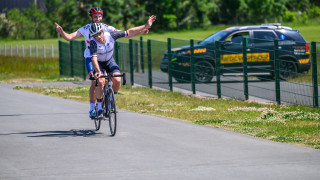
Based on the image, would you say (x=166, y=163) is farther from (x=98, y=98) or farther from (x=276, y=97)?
(x=276, y=97)

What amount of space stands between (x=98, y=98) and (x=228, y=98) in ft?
22.7

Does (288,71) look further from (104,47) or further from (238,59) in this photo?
(104,47)

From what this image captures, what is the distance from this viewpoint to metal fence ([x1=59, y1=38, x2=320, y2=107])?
50.4 feet

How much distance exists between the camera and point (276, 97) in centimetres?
1595

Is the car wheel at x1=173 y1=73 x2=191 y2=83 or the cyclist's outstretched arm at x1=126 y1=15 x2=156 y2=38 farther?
the car wheel at x1=173 y1=73 x2=191 y2=83

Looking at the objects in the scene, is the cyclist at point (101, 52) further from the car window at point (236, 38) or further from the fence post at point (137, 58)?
the car window at point (236, 38)

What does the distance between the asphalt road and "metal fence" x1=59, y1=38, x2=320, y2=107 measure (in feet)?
12.7

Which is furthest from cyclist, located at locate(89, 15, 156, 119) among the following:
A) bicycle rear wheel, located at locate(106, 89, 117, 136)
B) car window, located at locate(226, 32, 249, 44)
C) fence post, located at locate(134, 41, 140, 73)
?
car window, located at locate(226, 32, 249, 44)

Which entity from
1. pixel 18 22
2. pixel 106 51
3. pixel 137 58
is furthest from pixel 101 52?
pixel 18 22

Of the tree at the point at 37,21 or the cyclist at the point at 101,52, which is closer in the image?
the cyclist at the point at 101,52

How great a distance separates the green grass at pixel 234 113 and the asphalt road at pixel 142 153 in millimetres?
472

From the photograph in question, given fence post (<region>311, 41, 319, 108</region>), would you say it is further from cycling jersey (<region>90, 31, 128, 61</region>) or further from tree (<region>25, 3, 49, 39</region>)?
tree (<region>25, 3, 49, 39</region>)

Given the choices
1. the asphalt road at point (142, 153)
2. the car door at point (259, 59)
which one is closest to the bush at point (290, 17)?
the car door at point (259, 59)

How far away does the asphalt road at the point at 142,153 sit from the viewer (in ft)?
25.5
